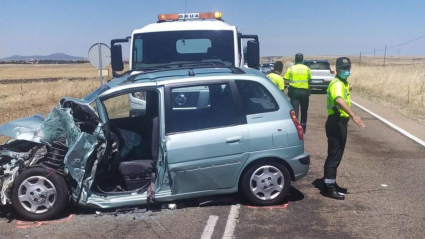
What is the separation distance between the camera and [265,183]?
19.2 ft

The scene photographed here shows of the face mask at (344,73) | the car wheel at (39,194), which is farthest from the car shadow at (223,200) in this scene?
the face mask at (344,73)

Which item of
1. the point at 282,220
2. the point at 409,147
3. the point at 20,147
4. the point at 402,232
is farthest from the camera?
the point at 409,147

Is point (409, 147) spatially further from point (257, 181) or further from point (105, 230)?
point (105, 230)

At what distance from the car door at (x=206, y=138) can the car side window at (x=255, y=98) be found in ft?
0.36

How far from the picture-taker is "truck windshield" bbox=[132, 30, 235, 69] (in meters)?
9.42

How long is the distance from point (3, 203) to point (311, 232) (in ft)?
11.2

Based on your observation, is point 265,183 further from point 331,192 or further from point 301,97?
point 301,97

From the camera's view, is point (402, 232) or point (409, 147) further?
point (409, 147)

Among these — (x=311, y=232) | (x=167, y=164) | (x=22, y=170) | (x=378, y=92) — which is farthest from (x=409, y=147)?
(x=378, y=92)

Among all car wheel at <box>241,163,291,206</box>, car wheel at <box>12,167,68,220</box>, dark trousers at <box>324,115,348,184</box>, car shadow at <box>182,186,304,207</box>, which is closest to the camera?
car wheel at <box>12,167,68,220</box>

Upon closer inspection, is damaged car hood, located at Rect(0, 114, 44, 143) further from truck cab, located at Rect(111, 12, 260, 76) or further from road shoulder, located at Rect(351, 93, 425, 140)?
road shoulder, located at Rect(351, 93, 425, 140)

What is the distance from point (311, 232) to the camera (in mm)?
5062

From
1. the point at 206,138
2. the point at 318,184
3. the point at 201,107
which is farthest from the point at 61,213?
the point at 318,184

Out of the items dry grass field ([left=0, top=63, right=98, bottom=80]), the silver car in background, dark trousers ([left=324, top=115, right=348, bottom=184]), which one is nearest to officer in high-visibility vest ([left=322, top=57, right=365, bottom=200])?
dark trousers ([left=324, top=115, right=348, bottom=184])
